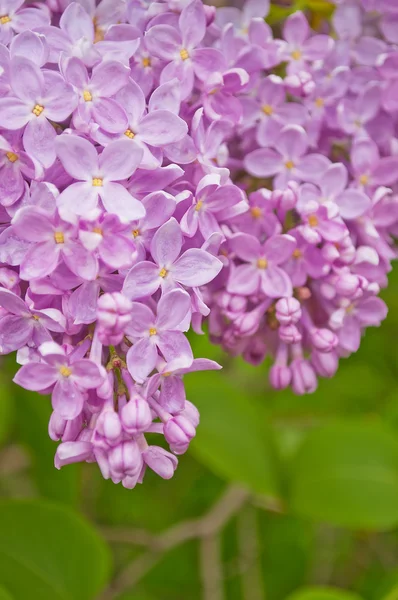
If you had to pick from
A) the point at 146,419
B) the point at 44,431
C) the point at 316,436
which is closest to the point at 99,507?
the point at 44,431

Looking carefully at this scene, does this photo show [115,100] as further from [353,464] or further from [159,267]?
[353,464]

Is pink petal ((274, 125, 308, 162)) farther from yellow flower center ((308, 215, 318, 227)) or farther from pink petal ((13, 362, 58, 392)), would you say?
pink petal ((13, 362, 58, 392))

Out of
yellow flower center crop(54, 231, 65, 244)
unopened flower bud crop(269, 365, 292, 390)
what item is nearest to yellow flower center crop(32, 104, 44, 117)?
yellow flower center crop(54, 231, 65, 244)

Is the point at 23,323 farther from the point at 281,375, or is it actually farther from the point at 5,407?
the point at 5,407

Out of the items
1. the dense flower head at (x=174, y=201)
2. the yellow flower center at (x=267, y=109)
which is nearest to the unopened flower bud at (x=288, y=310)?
the dense flower head at (x=174, y=201)

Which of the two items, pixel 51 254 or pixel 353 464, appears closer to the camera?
pixel 51 254

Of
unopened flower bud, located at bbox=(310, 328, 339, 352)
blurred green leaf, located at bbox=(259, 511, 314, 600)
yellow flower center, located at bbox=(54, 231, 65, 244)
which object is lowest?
blurred green leaf, located at bbox=(259, 511, 314, 600)

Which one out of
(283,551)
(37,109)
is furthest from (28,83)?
(283,551)
